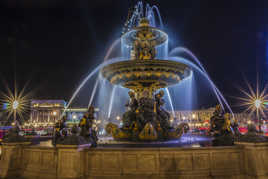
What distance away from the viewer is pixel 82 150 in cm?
592

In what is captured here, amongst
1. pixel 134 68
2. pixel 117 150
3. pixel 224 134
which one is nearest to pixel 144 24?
pixel 134 68

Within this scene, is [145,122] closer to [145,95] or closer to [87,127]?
[145,95]

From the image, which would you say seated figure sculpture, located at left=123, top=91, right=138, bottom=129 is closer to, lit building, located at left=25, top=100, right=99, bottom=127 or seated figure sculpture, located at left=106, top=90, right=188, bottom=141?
seated figure sculpture, located at left=106, top=90, right=188, bottom=141

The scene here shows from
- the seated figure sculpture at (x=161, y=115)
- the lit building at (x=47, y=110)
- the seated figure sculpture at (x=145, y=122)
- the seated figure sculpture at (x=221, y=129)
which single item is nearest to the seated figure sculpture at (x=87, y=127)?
the seated figure sculpture at (x=145, y=122)

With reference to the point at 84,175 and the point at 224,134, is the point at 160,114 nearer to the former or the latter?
the point at 224,134

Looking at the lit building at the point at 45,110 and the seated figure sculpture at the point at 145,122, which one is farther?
the lit building at the point at 45,110

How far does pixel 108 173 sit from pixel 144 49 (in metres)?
8.29

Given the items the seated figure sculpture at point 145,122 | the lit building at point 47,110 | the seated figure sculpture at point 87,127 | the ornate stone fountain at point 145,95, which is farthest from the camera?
the lit building at point 47,110

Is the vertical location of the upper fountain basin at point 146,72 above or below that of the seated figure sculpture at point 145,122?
above

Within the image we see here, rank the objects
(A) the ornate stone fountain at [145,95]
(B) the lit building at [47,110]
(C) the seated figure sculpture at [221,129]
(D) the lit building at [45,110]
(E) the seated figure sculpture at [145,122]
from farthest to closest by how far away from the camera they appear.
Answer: (D) the lit building at [45,110], (B) the lit building at [47,110], (E) the seated figure sculpture at [145,122], (A) the ornate stone fountain at [145,95], (C) the seated figure sculpture at [221,129]

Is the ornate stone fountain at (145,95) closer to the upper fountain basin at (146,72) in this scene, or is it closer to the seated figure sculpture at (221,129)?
the upper fountain basin at (146,72)

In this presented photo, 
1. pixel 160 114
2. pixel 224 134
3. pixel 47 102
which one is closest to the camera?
pixel 224 134

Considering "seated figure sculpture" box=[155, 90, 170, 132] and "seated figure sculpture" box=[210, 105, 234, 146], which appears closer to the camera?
"seated figure sculpture" box=[210, 105, 234, 146]

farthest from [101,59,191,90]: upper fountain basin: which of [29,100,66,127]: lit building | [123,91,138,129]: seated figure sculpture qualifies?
[29,100,66,127]: lit building
